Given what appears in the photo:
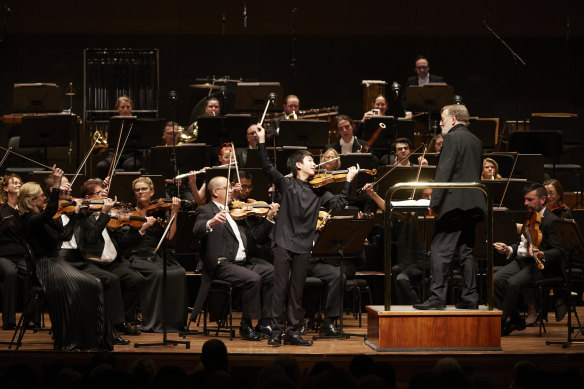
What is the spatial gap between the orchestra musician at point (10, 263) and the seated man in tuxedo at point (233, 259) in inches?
58.3

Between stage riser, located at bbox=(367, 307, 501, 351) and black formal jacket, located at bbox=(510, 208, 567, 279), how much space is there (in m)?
1.54

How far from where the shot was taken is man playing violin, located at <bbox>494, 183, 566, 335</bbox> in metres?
6.95

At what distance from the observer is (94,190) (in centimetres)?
682

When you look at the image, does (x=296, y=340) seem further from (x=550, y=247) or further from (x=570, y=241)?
(x=550, y=247)

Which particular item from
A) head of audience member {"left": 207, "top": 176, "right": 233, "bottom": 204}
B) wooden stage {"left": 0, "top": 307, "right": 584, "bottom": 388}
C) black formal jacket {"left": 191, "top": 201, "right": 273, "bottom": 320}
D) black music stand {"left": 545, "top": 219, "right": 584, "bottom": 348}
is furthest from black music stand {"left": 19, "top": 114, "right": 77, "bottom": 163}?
black music stand {"left": 545, "top": 219, "right": 584, "bottom": 348}

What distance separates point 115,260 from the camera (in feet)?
22.9

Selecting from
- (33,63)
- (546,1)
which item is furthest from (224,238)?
(546,1)

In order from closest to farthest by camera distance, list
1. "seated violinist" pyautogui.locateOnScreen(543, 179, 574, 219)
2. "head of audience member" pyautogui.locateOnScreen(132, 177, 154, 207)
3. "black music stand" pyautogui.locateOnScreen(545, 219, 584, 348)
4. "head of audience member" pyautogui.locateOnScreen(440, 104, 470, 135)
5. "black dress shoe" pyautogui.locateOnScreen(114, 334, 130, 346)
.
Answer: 1. "head of audience member" pyautogui.locateOnScreen(440, 104, 470, 135)
2. "black music stand" pyautogui.locateOnScreen(545, 219, 584, 348)
3. "black dress shoe" pyautogui.locateOnScreen(114, 334, 130, 346)
4. "head of audience member" pyautogui.locateOnScreen(132, 177, 154, 207)
5. "seated violinist" pyautogui.locateOnScreen(543, 179, 574, 219)

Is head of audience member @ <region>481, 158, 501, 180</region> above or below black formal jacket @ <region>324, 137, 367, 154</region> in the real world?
below

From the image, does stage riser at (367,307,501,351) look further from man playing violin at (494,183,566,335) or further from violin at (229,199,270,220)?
violin at (229,199,270,220)

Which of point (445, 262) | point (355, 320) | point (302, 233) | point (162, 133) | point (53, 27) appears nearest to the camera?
point (445, 262)

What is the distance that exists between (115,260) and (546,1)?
25.5ft

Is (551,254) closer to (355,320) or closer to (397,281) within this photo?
(397,281)

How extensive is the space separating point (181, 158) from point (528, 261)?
10.9ft
